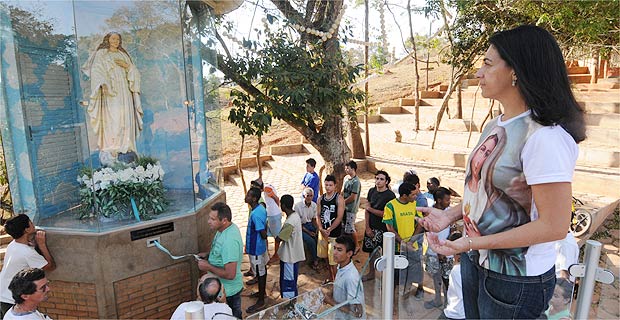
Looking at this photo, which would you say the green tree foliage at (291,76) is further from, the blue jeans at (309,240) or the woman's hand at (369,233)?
the woman's hand at (369,233)

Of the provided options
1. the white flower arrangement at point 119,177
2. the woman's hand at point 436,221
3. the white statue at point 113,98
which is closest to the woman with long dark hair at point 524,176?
the woman's hand at point 436,221

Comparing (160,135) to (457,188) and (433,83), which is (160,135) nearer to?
(457,188)

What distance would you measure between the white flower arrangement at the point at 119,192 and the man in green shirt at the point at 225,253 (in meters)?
1.13

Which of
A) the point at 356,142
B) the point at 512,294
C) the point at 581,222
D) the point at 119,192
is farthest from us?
the point at 356,142

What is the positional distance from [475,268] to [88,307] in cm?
394

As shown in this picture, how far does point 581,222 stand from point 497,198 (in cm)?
624

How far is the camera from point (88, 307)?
3.91 meters

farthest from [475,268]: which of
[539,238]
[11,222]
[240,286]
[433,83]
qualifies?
[433,83]

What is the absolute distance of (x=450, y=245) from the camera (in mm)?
1295

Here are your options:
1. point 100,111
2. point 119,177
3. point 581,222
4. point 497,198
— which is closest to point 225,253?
point 119,177

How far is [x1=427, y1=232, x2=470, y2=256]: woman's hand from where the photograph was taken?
126 centimetres

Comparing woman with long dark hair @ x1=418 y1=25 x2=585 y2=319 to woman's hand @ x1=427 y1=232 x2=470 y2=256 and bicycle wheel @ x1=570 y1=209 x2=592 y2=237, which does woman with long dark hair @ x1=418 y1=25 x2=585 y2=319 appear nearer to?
woman's hand @ x1=427 y1=232 x2=470 y2=256

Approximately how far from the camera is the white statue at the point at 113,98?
14.4ft

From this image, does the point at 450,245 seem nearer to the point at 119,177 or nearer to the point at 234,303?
the point at 234,303
